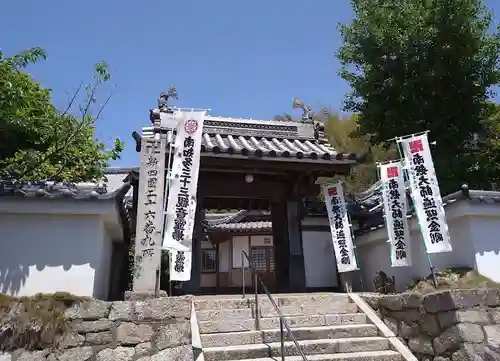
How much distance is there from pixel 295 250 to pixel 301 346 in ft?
13.1

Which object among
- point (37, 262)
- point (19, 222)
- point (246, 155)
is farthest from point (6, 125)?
point (246, 155)

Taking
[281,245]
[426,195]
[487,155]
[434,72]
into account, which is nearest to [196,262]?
[281,245]

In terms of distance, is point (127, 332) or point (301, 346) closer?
point (127, 332)

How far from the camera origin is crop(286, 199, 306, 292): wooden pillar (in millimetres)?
10125

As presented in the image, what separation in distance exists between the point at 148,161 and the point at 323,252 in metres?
5.51

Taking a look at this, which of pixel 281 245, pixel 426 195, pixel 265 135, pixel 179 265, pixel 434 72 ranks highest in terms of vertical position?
pixel 434 72

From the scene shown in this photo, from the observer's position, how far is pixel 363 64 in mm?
15219

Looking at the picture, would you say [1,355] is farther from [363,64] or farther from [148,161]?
[363,64]

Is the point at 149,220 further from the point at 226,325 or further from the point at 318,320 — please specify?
the point at 318,320

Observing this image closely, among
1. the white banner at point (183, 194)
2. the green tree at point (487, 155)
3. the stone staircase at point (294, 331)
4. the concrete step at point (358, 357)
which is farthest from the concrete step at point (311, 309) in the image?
the green tree at point (487, 155)

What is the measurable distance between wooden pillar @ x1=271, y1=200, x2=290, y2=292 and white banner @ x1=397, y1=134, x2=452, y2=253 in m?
3.64

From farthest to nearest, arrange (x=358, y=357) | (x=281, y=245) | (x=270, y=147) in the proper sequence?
(x=281, y=245), (x=270, y=147), (x=358, y=357)

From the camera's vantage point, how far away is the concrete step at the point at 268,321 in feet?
22.4

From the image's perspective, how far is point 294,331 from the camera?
6.81 meters
